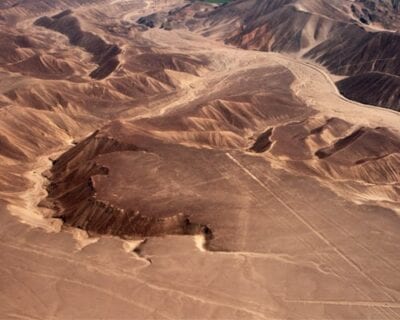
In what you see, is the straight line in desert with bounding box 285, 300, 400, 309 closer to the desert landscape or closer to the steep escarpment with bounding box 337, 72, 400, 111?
the desert landscape

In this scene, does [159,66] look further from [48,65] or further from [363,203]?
[363,203]

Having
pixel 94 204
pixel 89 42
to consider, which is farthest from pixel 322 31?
pixel 94 204

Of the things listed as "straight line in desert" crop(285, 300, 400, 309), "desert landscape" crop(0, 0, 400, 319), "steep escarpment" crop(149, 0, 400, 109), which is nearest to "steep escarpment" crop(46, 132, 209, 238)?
"desert landscape" crop(0, 0, 400, 319)

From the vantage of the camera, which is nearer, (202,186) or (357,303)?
(357,303)

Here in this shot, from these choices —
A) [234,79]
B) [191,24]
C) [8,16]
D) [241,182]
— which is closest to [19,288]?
[241,182]

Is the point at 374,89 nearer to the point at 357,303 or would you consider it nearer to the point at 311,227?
the point at 311,227

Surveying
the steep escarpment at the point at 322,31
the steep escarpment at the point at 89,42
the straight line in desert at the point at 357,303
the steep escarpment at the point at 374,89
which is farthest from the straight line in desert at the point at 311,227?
the steep escarpment at the point at 89,42
